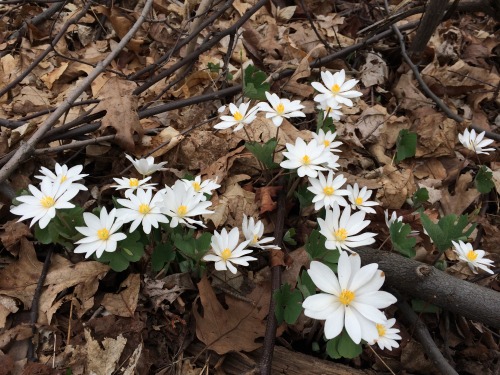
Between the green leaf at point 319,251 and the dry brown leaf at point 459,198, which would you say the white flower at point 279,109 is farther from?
the dry brown leaf at point 459,198

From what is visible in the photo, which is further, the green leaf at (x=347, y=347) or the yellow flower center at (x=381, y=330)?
the yellow flower center at (x=381, y=330)

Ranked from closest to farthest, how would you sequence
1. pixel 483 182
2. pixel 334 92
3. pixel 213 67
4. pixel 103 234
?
1. pixel 103 234
2. pixel 334 92
3. pixel 483 182
4. pixel 213 67

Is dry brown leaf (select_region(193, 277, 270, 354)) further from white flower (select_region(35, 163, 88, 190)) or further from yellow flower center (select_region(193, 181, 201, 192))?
white flower (select_region(35, 163, 88, 190))

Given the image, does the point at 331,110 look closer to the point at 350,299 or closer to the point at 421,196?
the point at 421,196

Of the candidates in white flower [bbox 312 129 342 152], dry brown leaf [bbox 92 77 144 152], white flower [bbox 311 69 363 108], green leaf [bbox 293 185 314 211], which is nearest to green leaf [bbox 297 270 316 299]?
green leaf [bbox 293 185 314 211]

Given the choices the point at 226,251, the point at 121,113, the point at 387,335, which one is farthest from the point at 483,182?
the point at 121,113

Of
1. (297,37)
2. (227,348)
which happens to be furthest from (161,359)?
(297,37)

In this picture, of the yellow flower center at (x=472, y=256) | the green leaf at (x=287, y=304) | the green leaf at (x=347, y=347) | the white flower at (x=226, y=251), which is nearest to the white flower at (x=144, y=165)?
the white flower at (x=226, y=251)
